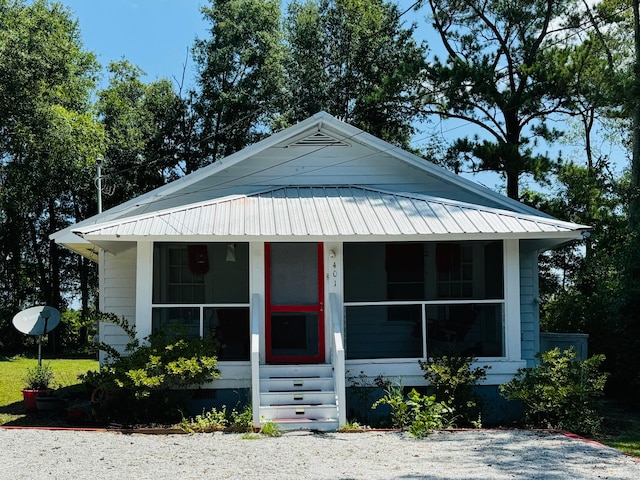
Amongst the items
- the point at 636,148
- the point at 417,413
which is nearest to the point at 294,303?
the point at 417,413

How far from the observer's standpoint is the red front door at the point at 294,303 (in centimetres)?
1104

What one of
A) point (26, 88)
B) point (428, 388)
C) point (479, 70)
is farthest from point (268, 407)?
point (26, 88)

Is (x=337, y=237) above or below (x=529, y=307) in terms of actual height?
above

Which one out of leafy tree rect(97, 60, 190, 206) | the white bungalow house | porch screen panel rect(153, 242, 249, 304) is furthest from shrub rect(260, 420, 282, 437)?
leafy tree rect(97, 60, 190, 206)

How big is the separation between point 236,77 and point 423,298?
20736 millimetres

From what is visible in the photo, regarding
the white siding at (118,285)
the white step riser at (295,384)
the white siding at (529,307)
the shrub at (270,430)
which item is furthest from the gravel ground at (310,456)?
the white siding at (118,285)

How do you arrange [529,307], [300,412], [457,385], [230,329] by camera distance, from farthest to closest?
[529,307] → [230,329] → [457,385] → [300,412]

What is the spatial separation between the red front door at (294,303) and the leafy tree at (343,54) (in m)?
16.7

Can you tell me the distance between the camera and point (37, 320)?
41.7 feet

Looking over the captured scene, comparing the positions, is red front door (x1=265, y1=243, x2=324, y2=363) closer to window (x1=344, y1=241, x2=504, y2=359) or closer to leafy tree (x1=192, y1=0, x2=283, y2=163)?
window (x1=344, y1=241, x2=504, y2=359)

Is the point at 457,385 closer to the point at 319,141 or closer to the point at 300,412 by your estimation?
the point at 300,412

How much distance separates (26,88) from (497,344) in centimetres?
1829

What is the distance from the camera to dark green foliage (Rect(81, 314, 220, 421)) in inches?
385

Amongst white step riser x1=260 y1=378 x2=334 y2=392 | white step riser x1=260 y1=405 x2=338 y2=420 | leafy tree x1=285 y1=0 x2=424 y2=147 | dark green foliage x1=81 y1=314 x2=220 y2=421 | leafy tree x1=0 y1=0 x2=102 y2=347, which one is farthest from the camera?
leafy tree x1=285 y1=0 x2=424 y2=147
